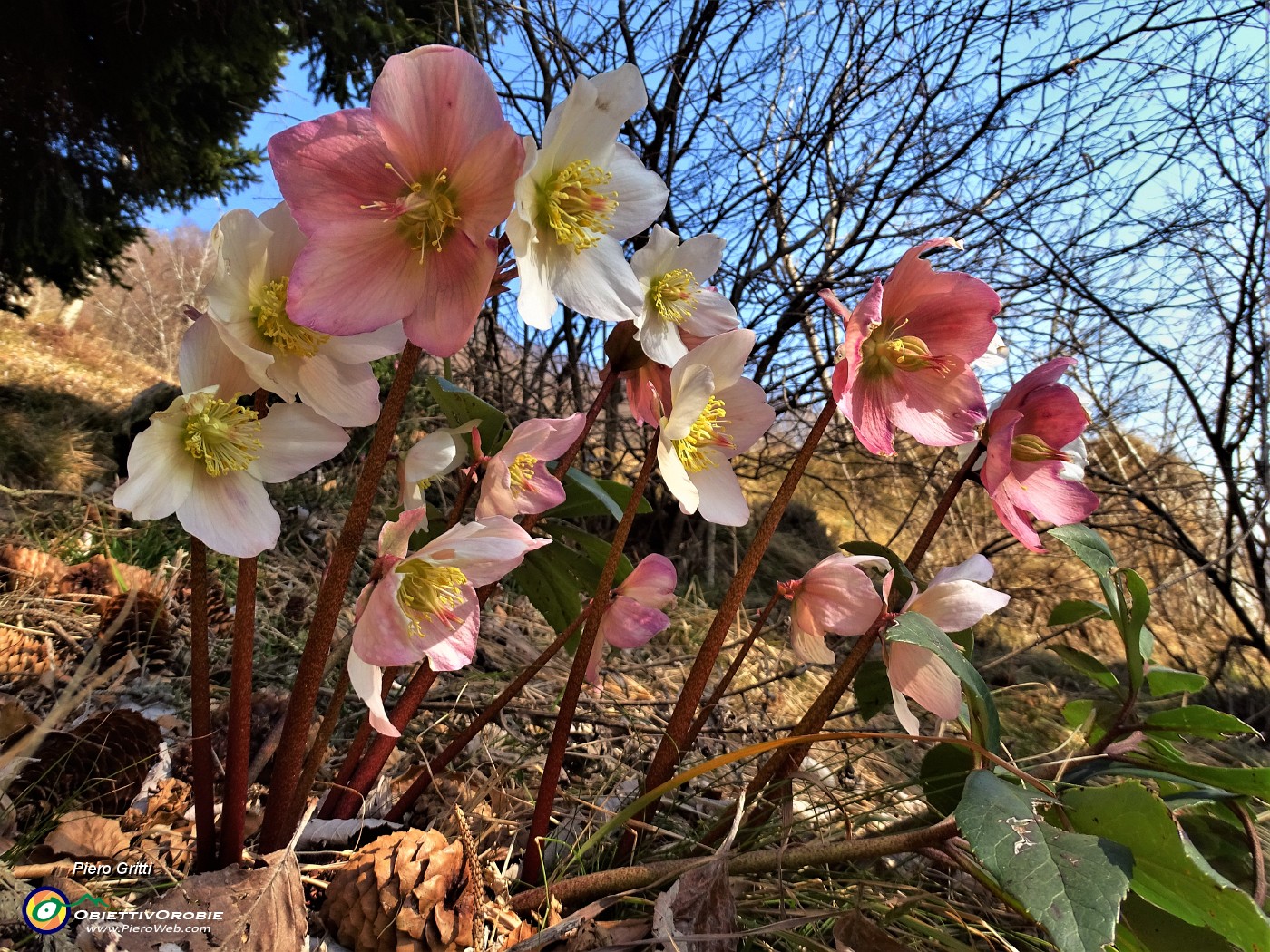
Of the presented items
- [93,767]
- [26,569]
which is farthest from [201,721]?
[26,569]

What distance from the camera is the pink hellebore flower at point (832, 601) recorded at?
613 millimetres

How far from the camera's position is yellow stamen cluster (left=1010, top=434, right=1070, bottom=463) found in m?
0.61

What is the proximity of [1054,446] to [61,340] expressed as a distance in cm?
833

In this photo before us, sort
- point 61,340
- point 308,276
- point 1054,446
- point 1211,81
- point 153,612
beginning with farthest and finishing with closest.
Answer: point 61,340 → point 1211,81 → point 153,612 → point 1054,446 → point 308,276

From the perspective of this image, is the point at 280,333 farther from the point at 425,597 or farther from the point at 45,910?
the point at 45,910

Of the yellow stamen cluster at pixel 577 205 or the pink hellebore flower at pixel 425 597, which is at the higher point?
the yellow stamen cluster at pixel 577 205

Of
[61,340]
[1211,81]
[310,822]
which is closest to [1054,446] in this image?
[310,822]

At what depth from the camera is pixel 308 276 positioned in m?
0.47

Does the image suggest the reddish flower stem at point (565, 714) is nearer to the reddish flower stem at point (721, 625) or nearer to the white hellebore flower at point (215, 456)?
the reddish flower stem at point (721, 625)

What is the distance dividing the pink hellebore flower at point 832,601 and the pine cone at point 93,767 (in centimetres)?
65

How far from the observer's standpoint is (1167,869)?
1.53 ft

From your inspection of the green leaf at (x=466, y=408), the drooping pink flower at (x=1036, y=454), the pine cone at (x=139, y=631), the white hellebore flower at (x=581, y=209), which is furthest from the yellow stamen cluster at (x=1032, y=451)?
the pine cone at (x=139, y=631)

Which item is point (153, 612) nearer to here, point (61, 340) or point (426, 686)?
point (426, 686)

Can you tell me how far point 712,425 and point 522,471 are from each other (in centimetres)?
19
